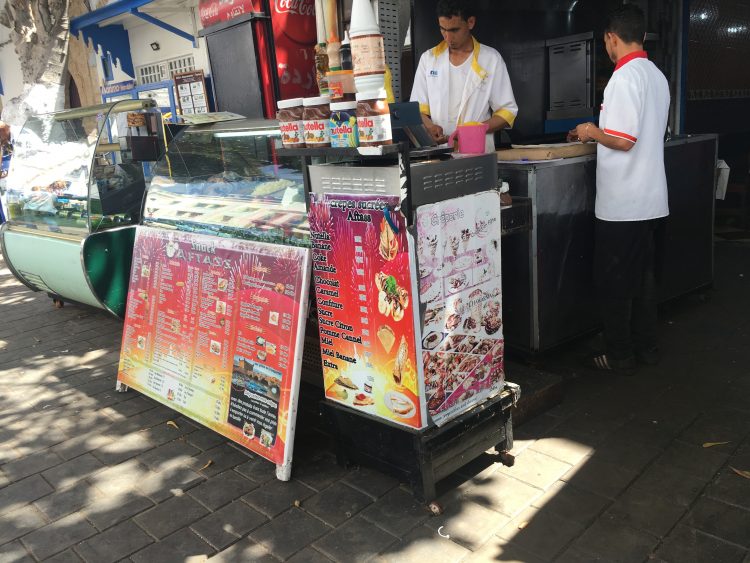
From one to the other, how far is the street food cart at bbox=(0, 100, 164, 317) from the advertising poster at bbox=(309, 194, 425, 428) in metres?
2.15

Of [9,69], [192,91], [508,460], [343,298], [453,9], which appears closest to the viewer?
[343,298]

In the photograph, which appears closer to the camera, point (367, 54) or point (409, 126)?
point (367, 54)

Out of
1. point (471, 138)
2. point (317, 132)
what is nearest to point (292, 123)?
point (317, 132)

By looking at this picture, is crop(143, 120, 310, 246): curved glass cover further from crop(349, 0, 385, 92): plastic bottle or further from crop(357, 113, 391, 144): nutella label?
crop(349, 0, 385, 92): plastic bottle

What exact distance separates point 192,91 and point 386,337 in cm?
867

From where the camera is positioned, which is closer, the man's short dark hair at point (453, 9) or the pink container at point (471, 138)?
the pink container at point (471, 138)

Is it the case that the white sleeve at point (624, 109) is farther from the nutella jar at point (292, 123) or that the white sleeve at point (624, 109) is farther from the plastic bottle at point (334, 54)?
the nutella jar at point (292, 123)

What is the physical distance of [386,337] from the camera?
2.78 meters

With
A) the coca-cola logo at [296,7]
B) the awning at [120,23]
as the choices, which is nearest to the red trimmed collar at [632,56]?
the coca-cola logo at [296,7]

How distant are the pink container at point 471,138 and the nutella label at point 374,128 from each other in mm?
901

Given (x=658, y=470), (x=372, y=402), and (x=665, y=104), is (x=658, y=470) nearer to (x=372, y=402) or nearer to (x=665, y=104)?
(x=372, y=402)

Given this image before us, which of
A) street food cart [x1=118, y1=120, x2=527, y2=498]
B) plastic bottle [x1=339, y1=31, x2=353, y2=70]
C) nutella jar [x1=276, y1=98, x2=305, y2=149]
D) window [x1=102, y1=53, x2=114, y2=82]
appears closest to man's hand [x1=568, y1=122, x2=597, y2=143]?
street food cart [x1=118, y1=120, x2=527, y2=498]

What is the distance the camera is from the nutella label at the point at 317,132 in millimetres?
2707

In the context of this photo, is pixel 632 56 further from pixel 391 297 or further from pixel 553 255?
pixel 391 297
